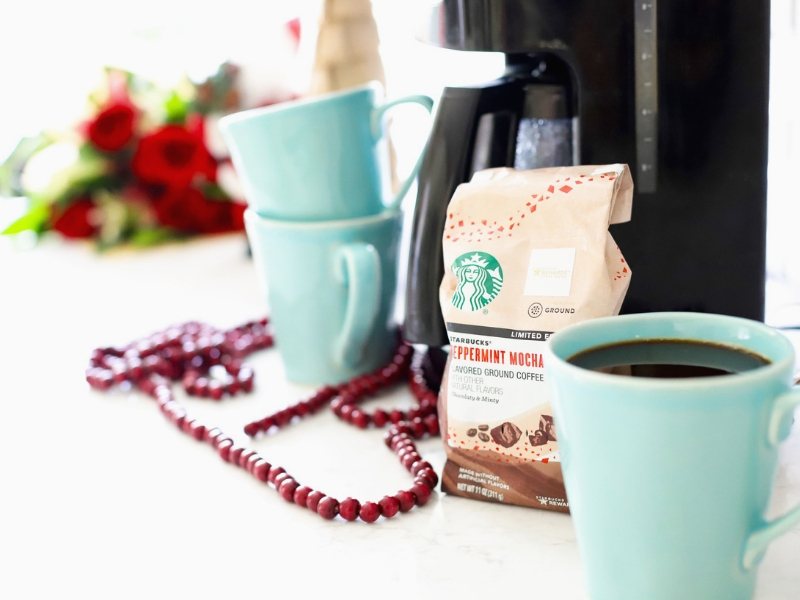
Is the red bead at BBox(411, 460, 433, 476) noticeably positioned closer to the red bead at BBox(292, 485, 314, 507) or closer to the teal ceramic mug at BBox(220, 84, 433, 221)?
the red bead at BBox(292, 485, 314, 507)

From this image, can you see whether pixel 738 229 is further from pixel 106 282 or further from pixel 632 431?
pixel 106 282

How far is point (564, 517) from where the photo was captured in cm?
47

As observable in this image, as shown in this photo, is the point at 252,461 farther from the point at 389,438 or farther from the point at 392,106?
the point at 392,106

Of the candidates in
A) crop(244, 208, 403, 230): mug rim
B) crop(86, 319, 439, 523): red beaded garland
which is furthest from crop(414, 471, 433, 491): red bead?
crop(244, 208, 403, 230): mug rim

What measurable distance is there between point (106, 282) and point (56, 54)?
0.64m

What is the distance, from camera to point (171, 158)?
1146 mm

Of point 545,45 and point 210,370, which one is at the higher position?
point 545,45

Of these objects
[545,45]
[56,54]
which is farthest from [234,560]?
[56,54]

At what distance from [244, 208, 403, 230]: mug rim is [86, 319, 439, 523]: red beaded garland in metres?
0.12

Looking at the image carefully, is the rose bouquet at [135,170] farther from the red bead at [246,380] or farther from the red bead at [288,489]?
the red bead at [288,489]

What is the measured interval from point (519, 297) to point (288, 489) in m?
0.18

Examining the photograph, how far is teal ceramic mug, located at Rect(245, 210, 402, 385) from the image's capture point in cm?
65

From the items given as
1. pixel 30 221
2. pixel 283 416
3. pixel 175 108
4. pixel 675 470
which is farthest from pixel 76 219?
pixel 675 470

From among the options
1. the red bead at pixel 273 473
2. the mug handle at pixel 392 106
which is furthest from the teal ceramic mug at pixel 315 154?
the red bead at pixel 273 473
